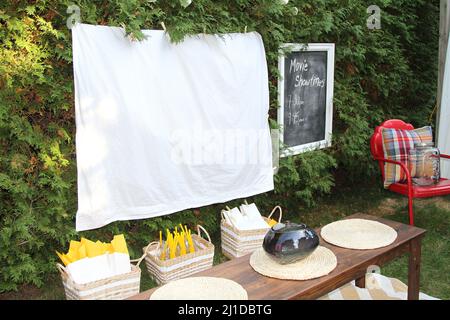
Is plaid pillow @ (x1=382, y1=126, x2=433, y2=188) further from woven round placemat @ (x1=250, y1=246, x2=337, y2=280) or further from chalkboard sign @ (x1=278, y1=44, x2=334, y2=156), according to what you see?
woven round placemat @ (x1=250, y1=246, x2=337, y2=280)

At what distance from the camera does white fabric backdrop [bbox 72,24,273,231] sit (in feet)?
10.3

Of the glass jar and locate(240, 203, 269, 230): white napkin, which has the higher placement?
the glass jar

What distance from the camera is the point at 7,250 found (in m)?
3.03

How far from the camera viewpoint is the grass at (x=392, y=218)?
11.2 feet

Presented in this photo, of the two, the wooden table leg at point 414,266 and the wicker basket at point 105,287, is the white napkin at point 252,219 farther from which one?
the wooden table leg at point 414,266

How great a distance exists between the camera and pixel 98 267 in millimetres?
2947

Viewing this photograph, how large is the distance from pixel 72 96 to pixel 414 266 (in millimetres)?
2541

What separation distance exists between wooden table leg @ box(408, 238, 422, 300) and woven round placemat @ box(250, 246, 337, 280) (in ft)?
2.01

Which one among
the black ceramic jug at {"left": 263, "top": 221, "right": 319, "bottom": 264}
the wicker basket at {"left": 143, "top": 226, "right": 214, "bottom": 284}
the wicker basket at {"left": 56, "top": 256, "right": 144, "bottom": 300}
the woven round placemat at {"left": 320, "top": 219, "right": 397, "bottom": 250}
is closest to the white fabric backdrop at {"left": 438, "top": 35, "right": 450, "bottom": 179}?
the woven round placemat at {"left": 320, "top": 219, "right": 397, "bottom": 250}

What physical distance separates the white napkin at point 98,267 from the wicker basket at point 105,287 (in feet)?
0.16

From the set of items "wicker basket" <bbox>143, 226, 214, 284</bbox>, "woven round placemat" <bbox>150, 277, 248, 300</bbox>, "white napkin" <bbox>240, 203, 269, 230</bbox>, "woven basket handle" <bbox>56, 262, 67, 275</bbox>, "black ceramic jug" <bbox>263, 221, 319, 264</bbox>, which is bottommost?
"wicker basket" <bbox>143, 226, 214, 284</bbox>

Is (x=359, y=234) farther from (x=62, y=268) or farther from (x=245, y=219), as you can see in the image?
(x=62, y=268)

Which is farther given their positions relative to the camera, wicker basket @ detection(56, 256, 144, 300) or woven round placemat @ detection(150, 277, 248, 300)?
wicker basket @ detection(56, 256, 144, 300)

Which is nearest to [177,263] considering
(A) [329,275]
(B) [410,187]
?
(A) [329,275]
